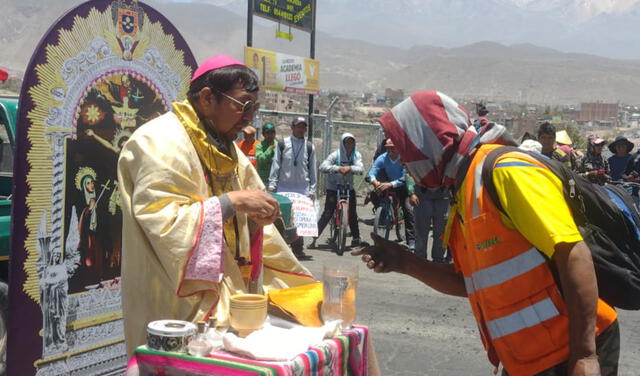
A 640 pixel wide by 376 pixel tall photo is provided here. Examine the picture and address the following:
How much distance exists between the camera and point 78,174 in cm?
345

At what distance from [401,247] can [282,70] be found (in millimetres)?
12230

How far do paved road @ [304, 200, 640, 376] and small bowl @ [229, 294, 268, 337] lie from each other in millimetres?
2320

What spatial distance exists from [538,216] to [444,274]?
2.73ft

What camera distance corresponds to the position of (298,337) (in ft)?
8.53

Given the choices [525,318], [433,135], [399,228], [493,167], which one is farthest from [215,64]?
[399,228]

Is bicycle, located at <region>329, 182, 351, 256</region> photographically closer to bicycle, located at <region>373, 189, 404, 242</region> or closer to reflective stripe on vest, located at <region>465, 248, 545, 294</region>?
bicycle, located at <region>373, 189, 404, 242</region>

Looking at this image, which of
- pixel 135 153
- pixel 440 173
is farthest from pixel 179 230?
pixel 440 173

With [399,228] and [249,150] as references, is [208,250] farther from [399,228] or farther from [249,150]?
[399,228]

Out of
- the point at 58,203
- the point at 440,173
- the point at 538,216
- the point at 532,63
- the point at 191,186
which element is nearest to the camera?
the point at 538,216

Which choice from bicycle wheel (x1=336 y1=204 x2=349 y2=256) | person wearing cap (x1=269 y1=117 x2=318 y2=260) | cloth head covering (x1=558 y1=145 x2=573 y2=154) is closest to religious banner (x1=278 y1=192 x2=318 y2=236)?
person wearing cap (x1=269 y1=117 x2=318 y2=260)

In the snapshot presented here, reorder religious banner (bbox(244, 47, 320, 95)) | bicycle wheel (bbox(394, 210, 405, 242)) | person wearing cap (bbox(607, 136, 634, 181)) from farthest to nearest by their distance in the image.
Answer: religious banner (bbox(244, 47, 320, 95))
person wearing cap (bbox(607, 136, 634, 181))
bicycle wheel (bbox(394, 210, 405, 242))

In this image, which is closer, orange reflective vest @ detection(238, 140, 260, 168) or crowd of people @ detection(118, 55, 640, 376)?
crowd of people @ detection(118, 55, 640, 376)

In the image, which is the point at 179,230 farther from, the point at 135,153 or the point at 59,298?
the point at 59,298

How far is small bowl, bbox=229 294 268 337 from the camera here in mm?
2562
